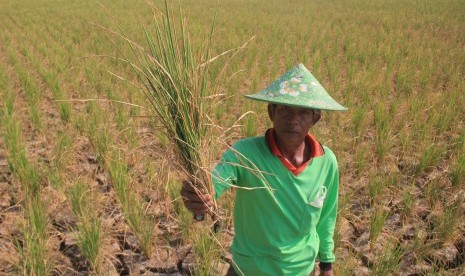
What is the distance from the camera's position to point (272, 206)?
49.3 inches

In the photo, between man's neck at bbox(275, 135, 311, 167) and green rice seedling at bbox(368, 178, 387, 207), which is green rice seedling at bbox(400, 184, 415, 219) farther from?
man's neck at bbox(275, 135, 311, 167)

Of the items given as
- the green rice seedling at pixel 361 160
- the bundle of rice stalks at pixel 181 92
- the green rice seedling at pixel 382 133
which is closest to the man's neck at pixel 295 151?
the bundle of rice stalks at pixel 181 92

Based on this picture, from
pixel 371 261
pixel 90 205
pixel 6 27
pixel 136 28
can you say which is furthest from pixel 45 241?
pixel 6 27

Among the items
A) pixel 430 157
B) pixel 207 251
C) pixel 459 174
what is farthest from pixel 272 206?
pixel 430 157

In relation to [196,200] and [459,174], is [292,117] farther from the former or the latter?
[459,174]

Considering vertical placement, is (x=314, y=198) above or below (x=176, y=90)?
below

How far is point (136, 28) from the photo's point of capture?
7.49 metres

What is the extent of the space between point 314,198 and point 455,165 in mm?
1721

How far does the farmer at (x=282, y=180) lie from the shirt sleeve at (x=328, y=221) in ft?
0.22

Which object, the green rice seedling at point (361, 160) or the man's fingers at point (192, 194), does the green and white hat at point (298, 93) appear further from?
the green rice seedling at point (361, 160)

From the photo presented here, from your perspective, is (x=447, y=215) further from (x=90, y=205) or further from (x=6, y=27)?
(x=6, y=27)

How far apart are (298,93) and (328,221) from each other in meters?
0.52

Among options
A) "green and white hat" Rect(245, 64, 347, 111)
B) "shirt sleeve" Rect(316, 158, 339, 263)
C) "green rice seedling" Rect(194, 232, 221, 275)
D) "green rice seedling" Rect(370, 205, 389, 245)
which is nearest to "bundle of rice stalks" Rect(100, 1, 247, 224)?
"green and white hat" Rect(245, 64, 347, 111)

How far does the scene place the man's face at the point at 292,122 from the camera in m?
1.22
